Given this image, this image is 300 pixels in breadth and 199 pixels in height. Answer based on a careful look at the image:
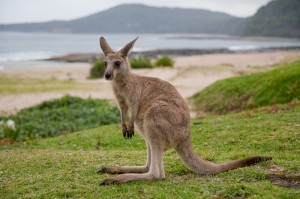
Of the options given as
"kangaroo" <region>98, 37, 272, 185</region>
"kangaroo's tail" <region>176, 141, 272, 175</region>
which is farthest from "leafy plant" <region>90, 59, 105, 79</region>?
"kangaroo's tail" <region>176, 141, 272, 175</region>

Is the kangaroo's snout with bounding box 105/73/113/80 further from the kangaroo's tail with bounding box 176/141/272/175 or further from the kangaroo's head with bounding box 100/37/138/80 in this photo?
the kangaroo's tail with bounding box 176/141/272/175

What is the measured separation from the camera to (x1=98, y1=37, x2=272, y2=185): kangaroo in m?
5.82

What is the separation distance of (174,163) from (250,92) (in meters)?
9.06

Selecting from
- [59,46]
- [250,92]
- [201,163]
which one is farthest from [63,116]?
[59,46]

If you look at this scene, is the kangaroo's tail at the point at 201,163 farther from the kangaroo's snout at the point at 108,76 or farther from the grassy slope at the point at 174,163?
the kangaroo's snout at the point at 108,76

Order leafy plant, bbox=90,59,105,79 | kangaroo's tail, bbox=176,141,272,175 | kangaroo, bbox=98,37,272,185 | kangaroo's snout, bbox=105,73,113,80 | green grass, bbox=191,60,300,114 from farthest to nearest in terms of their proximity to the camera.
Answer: leafy plant, bbox=90,59,105,79 → green grass, bbox=191,60,300,114 → kangaroo's snout, bbox=105,73,113,80 → kangaroo's tail, bbox=176,141,272,175 → kangaroo, bbox=98,37,272,185

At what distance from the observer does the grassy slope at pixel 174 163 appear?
220 inches

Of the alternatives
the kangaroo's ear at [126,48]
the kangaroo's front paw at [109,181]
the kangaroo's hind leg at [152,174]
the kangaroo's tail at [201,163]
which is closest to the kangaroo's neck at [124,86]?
the kangaroo's ear at [126,48]

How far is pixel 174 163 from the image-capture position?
7.08 metres

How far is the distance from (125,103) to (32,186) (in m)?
1.84

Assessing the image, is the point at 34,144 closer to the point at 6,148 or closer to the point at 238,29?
the point at 6,148

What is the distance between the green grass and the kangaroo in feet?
26.4

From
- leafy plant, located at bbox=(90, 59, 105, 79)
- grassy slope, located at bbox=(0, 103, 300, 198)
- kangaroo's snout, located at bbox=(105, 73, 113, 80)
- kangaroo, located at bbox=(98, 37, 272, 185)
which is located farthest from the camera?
leafy plant, located at bbox=(90, 59, 105, 79)

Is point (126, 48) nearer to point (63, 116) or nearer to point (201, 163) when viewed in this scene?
point (201, 163)
